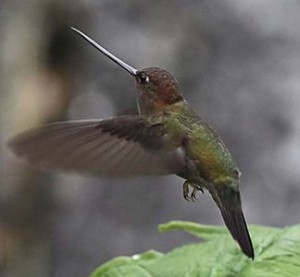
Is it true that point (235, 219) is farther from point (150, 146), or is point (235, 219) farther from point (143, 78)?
point (143, 78)

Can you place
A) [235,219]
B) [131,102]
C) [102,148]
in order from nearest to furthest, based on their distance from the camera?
[102,148] → [235,219] → [131,102]

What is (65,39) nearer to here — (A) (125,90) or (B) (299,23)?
(A) (125,90)

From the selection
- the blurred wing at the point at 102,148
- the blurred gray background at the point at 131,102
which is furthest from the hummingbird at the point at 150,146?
the blurred gray background at the point at 131,102

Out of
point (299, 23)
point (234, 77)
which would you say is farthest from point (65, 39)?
point (299, 23)

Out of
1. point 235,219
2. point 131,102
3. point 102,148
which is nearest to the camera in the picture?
point 102,148

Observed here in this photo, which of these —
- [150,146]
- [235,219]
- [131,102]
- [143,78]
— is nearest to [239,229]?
[235,219]

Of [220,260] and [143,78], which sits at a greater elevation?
[143,78]

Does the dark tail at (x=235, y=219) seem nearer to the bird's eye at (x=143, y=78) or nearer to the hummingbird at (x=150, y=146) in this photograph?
the hummingbird at (x=150, y=146)
